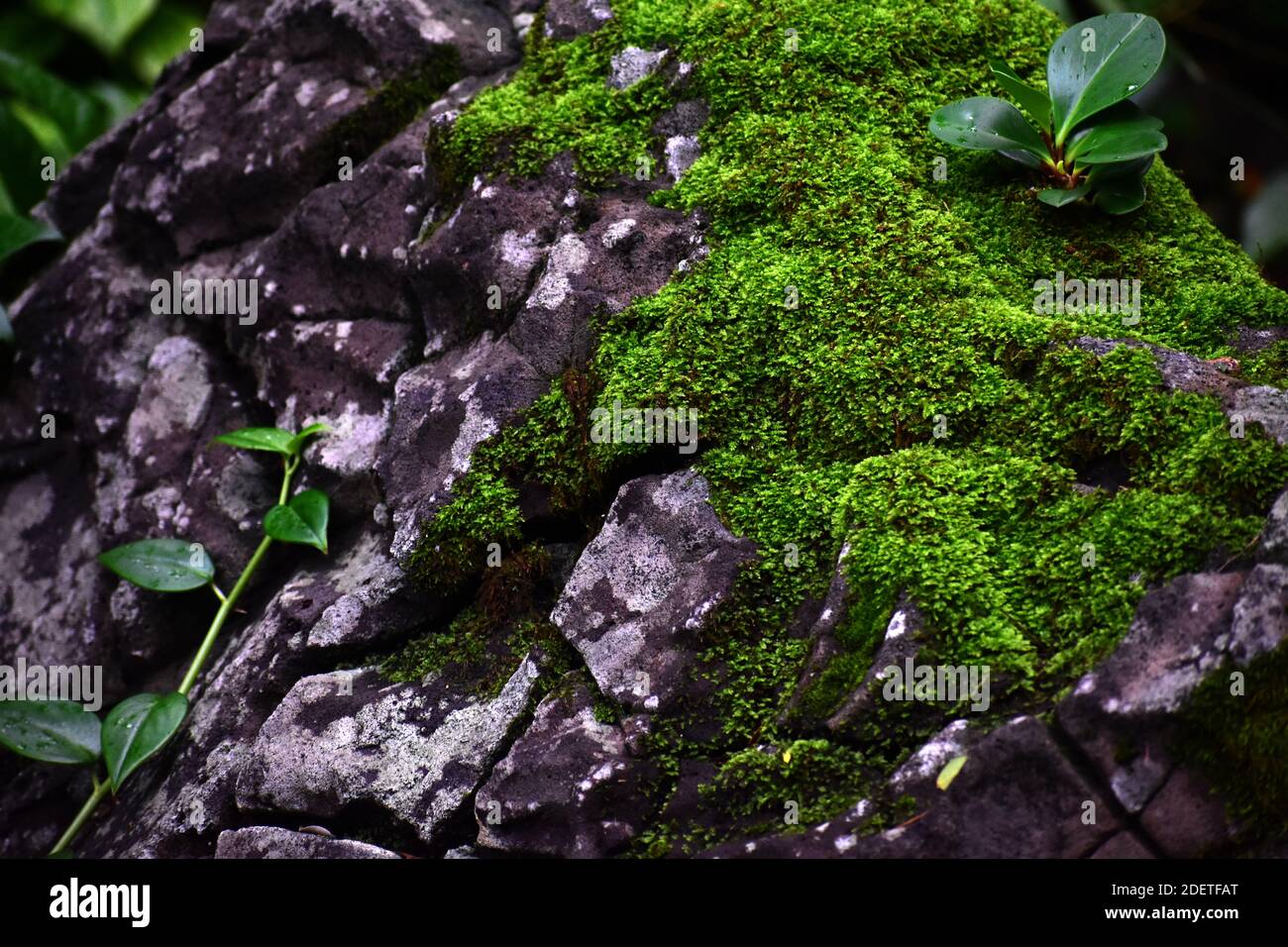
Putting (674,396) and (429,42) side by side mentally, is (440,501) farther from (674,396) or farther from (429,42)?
(429,42)

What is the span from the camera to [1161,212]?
2.76 m

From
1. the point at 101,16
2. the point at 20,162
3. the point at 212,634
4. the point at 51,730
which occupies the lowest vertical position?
the point at 51,730

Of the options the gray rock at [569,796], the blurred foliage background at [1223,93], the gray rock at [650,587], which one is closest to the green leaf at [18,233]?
the gray rock at [650,587]

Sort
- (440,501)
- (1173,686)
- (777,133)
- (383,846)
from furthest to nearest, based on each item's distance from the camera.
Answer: (777,133) → (440,501) → (383,846) → (1173,686)

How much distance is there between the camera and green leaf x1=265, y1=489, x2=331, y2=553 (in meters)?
2.83

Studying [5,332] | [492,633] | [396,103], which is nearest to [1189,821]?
[492,633]

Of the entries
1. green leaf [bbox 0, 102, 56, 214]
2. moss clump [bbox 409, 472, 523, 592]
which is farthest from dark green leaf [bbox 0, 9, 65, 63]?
moss clump [bbox 409, 472, 523, 592]

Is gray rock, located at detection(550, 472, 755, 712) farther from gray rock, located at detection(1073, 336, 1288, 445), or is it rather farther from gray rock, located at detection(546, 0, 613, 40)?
gray rock, located at detection(546, 0, 613, 40)

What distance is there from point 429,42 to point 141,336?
149 cm

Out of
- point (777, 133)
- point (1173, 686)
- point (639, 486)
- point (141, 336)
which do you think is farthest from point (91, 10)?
point (1173, 686)

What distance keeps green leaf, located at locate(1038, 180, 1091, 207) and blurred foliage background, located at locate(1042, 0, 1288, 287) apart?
3.34 m

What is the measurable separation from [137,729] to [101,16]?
5378 mm

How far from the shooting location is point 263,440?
3025mm

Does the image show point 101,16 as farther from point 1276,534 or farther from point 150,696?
point 1276,534
